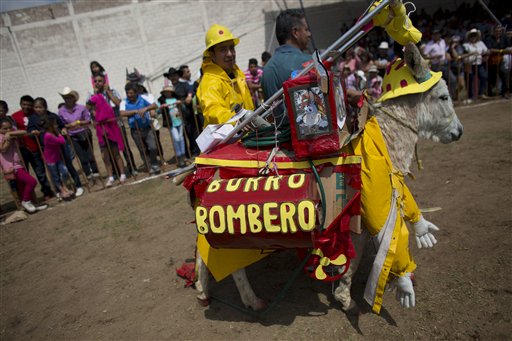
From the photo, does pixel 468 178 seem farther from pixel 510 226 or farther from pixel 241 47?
pixel 241 47

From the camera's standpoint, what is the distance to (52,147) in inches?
298

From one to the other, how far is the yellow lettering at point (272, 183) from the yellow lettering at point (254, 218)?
15cm

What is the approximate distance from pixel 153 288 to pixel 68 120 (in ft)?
18.8

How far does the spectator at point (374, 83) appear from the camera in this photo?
366 inches

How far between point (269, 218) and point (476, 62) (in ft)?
34.5

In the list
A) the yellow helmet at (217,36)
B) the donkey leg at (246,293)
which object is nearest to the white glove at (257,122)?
the yellow helmet at (217,36)

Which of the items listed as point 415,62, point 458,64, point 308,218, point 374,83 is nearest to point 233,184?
point 308,218

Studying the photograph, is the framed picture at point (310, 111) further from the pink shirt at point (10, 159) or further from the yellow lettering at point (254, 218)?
the pink shirt at point (10, 159)

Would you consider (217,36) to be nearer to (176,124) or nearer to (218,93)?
(218,93)

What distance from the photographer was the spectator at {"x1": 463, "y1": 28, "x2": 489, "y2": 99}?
10289 millimetres

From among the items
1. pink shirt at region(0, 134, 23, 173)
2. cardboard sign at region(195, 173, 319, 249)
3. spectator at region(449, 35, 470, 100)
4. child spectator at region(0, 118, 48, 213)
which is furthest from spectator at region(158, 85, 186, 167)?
spectator at region(449, 35, 470, 100)

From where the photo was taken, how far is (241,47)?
1778 cm

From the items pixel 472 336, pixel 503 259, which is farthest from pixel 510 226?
pixel 472 336

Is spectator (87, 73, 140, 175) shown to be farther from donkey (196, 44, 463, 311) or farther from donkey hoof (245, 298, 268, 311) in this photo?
donkey (196, 44, 463, 311)
